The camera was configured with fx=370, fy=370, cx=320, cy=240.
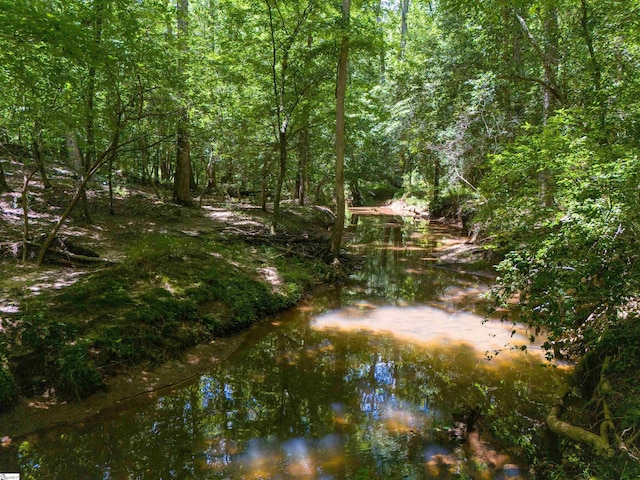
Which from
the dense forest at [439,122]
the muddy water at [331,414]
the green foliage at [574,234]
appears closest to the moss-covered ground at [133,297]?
the dense forest at [439,122]

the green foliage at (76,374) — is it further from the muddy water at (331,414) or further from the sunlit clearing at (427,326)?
the sunlit clearing at (427,326)

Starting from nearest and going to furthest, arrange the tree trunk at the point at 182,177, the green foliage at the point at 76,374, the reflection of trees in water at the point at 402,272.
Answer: the green foliage at the point at 76,374
the reflection of trees in water at the point at 402,272
the tree trunk at the point at 182,177

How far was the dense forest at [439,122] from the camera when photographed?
3918 millimetres

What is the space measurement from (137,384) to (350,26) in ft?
31.8

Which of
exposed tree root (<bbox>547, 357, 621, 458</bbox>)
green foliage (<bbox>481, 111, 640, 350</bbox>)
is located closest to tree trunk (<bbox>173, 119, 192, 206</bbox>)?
green foliage (<bbox>481, 111, 640, 350</bbox>)

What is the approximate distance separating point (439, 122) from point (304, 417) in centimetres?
1468

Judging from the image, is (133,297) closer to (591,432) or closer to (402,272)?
(591,432)

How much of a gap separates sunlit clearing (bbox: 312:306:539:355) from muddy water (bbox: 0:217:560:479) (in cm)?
5

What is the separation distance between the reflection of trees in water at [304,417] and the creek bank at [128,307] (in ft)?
2.41

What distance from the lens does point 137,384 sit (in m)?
5.31

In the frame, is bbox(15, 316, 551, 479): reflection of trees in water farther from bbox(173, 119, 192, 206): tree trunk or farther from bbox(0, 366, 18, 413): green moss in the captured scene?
bbox(173, 119, 192, 206): tree trunk

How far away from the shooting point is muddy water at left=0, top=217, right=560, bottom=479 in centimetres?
388

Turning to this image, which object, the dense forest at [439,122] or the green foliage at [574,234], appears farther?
the dense forest at [439,122]

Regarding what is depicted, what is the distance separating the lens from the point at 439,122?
1625 cm
